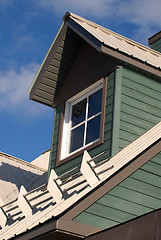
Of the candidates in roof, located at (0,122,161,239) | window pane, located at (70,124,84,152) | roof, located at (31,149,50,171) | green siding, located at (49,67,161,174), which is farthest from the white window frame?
roof, located at (31,149,50,171)

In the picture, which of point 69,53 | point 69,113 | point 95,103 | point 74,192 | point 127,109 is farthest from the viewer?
point 69,53

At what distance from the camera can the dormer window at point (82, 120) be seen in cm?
915

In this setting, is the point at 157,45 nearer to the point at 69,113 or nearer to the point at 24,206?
the point at 69,113

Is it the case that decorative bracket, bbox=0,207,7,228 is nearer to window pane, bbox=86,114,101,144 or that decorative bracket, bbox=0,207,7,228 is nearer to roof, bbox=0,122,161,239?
roof, bbox=0,122,161,239

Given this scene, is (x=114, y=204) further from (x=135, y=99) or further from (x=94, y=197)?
(x=135, y=99)

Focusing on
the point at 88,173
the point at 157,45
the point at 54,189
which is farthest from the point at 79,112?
the point at 157,45

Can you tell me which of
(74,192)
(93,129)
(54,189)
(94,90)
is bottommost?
(74,192)

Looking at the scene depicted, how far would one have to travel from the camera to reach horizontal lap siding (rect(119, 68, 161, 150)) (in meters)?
8.54

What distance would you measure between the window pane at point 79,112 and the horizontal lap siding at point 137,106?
1172 millimetres

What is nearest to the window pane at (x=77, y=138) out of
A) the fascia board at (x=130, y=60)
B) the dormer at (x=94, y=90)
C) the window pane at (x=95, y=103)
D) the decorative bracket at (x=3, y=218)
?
the dormer at (x=94, y=90)

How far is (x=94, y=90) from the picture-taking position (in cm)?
956

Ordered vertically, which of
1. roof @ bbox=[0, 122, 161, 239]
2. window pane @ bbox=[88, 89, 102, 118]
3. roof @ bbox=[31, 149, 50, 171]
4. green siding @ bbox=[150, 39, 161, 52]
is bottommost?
roof @ bbox=[0, 122, 161, 239]

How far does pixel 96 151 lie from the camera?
28.1ft

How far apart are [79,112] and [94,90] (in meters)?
0.62
